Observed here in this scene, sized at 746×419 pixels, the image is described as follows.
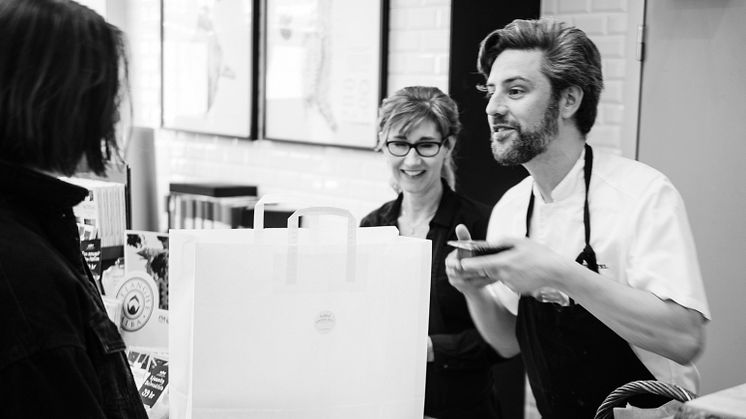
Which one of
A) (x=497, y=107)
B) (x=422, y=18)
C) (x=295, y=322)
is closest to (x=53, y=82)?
(x=295, y=322)

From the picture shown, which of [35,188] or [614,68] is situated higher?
[614,68]

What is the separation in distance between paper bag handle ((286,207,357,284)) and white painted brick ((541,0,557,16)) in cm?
218

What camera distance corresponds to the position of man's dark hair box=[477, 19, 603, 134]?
6.99 ft

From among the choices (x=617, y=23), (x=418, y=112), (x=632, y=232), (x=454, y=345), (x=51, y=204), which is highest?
(x=617, y=23)

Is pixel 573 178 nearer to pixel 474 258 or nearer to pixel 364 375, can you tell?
pixel 474 258

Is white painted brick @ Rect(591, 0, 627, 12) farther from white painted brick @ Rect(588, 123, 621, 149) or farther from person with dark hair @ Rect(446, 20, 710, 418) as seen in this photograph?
person with dark hair @ Rect(446, 20, 710, 418)

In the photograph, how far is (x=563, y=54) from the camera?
2133 millimetres

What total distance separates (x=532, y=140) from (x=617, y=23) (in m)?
1.36

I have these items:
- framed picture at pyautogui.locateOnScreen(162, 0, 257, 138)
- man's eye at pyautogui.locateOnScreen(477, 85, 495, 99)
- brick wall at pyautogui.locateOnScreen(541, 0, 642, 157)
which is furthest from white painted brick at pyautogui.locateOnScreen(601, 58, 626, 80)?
framed picture at pyautogui.locateOnScreen(162, 0, 257, 138)

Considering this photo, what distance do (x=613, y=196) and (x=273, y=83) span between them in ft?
8.56

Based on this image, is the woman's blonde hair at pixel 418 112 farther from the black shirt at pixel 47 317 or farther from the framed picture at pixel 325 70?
the black shirt at pixel 47 317

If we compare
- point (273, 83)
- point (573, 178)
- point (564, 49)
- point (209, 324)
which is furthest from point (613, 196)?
point (273, 83)

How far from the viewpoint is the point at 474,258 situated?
1.86 m

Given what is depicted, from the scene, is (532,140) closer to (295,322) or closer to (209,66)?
(295,322)
